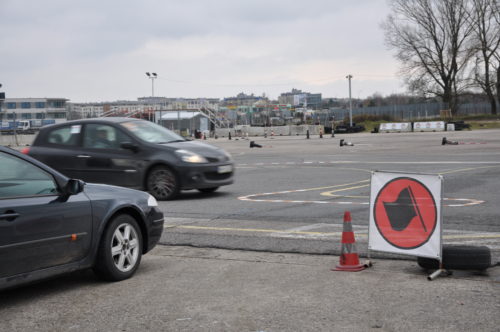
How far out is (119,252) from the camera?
618cm

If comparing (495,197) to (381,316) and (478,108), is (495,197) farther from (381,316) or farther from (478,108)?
(478,108)

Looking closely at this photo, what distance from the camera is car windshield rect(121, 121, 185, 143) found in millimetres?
13133

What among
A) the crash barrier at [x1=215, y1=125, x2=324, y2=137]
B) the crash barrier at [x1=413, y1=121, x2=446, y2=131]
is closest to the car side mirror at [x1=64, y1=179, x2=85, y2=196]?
the crash barrier at [x1=413, y1=121, x2=446, y2=131]

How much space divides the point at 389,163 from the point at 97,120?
1178 cm

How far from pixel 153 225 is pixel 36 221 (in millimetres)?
1528

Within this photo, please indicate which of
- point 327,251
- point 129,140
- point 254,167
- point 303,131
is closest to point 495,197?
point 327,251

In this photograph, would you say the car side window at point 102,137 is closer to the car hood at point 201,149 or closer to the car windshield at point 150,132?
the car windshield at point 150,132

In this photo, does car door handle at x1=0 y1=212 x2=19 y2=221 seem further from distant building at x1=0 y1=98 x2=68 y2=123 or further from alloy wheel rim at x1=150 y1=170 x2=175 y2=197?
distant building at x1=0 y1=98 x2=68 y2=123

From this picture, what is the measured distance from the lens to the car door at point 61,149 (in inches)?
527

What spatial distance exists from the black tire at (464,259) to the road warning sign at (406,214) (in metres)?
0.12

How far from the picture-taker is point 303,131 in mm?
74000

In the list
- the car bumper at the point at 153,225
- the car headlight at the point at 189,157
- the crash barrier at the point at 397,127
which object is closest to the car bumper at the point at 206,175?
the car headlight at the point at 189,157

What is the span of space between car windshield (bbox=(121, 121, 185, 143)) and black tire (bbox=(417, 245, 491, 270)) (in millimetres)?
7953

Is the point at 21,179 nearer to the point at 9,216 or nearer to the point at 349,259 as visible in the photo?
the point at 9,216
